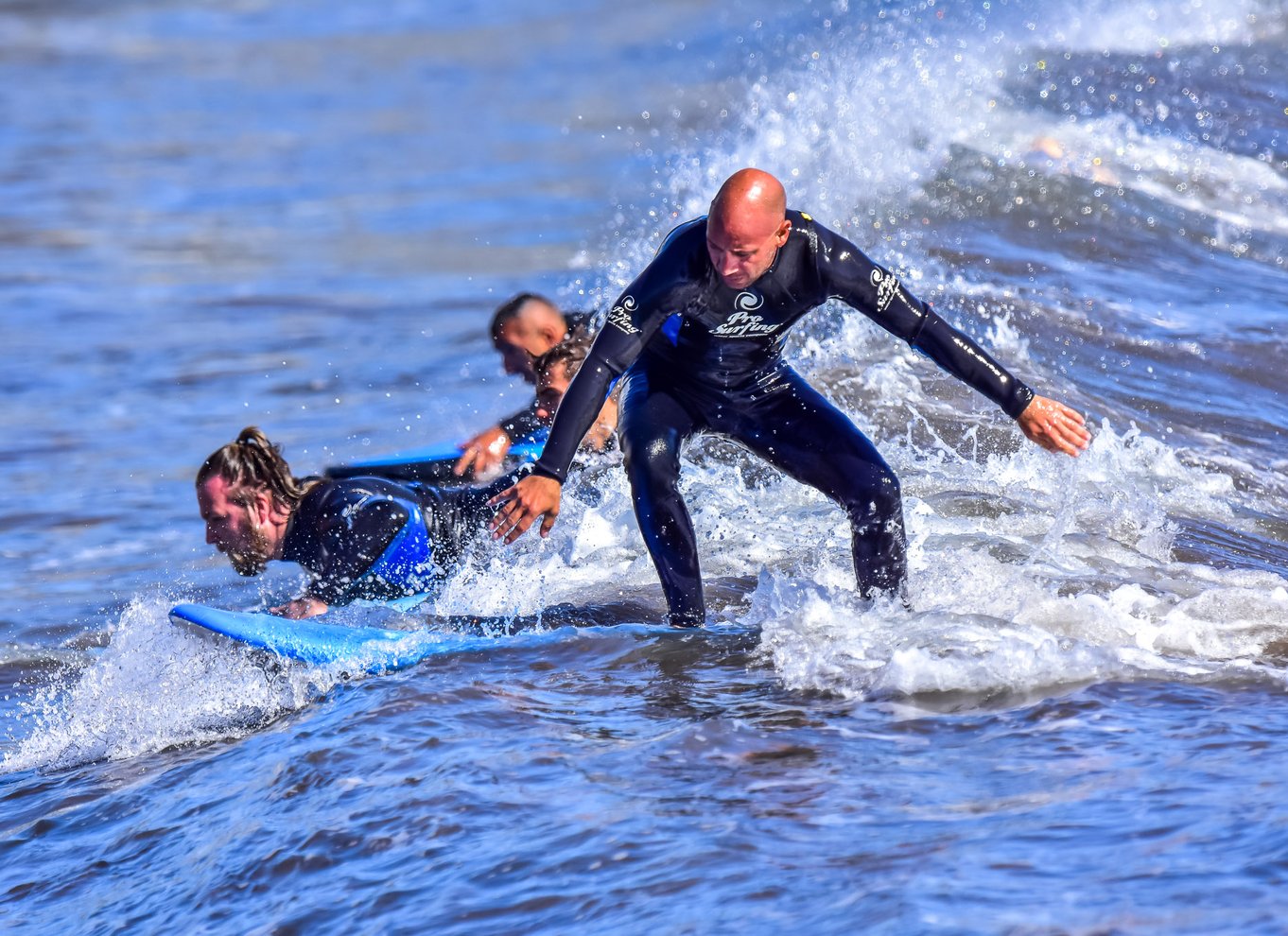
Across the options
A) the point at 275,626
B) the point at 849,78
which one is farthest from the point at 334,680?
the point at 849,78

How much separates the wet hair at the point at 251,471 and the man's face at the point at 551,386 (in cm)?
156

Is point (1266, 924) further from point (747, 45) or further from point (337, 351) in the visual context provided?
point (747, 45)

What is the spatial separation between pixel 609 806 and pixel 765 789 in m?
0.44

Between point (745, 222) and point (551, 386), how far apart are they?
7.72 feet

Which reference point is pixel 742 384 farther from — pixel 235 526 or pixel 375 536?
pixel 235 526

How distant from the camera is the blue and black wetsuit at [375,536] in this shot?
5.97 metres

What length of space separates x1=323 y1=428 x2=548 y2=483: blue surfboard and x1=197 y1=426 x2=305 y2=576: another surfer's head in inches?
43.5

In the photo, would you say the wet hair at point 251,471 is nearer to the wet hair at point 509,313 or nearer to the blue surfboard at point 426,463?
the blue surfboard at point 426,463

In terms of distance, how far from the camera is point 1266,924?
127 inches

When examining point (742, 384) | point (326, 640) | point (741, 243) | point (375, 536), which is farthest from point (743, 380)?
point (326, 640)

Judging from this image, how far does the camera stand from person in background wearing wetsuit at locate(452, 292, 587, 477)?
723 cm

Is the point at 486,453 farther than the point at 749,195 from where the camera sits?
Yes

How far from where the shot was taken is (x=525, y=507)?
5031mm

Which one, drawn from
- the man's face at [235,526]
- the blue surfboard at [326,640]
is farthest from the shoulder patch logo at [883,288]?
the man's face at [235,526]
